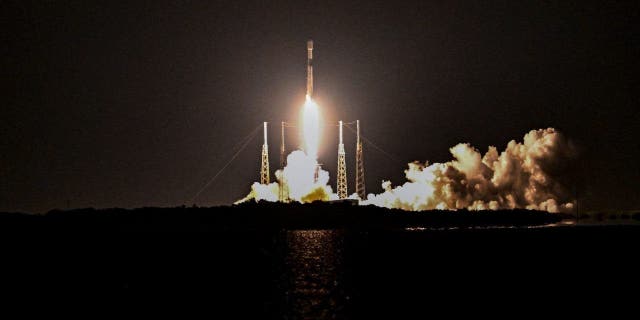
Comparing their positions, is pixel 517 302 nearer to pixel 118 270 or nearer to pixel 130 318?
pixel 130 318

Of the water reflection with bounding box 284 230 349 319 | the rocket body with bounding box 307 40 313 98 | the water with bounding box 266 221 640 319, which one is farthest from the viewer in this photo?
the rocket body with bounding box 307 40 313 98

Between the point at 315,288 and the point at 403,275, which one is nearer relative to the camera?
the point at 315,288

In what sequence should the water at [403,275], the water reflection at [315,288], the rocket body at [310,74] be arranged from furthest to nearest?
1. the rocket body at [310,74]
2. the water at [403,275]
3. the water reflection at [315,288]

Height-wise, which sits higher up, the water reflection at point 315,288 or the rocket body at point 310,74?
the rocket body at point 310,74

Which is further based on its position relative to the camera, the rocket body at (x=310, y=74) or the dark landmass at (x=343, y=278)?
the rocket body at (x=310, y=74)

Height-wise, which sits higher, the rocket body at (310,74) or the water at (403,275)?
Answer: the rocket body at (310,74)

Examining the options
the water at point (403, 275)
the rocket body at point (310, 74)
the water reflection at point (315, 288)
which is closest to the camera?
the water reflection at point (315, 288)

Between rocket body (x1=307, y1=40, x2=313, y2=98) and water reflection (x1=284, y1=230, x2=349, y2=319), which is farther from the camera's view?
rocket body (x1=307, y1=40, x2=313, y2=98)

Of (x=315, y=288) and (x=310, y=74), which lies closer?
(x=315, y=288)

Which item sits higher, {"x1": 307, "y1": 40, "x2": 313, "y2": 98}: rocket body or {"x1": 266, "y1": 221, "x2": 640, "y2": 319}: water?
{"x1": 307, "y1": 40, "x2": 313, "y2": 98}: rocket body

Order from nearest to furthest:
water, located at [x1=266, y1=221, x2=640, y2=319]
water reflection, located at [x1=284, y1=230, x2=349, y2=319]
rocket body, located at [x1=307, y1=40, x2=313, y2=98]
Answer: water reflection, located at [x1=284, y1=230, x2=349, y2=319]
water, located at [x1=266, y1=221, x2=640, y2=319]
rocket body, located at [x1=307, y1=40, x2=313, y2=98]

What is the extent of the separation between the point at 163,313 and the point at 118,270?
29.7 meters

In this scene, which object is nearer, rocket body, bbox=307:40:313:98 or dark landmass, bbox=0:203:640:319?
dark landmass, bbox=0:203:640:319

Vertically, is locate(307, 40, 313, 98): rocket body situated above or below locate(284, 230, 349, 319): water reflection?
above
